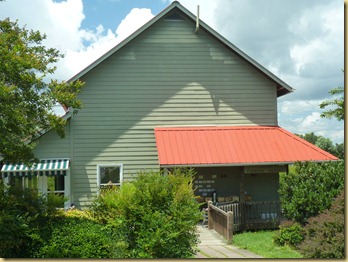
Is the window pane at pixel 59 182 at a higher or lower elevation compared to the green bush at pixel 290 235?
higher

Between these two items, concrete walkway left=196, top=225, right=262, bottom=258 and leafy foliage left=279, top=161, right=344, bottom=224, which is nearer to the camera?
concrete walkway left=196, top=225, right=262, bottom=258

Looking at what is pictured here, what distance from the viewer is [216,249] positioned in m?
14.0

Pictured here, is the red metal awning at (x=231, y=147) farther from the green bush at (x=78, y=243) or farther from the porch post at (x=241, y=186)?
the green bush at (x=78, y=243)

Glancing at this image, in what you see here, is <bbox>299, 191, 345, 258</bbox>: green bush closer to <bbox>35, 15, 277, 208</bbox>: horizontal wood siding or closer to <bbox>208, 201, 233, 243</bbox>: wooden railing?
<bbox>208, 201, 233, 243</bbox>: wooden railing

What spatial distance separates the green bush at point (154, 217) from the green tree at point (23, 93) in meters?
2.53

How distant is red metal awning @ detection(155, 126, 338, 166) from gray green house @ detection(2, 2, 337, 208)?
44 millimetres

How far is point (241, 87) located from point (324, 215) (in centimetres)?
947

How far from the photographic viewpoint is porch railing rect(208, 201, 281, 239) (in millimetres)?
17703

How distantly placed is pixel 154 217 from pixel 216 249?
4154 mm

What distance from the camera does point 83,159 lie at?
1988cm

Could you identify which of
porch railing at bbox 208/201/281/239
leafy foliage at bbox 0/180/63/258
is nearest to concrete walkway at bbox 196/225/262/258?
porch railing at bbox 208/201/281/239

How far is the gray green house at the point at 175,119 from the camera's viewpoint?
1959 cm

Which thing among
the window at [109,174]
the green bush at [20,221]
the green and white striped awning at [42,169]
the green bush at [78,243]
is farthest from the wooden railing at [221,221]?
the green bush at [20,221]

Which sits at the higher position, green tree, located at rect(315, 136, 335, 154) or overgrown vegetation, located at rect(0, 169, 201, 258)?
green tree, located at rect(315, 136, 335, 154)
